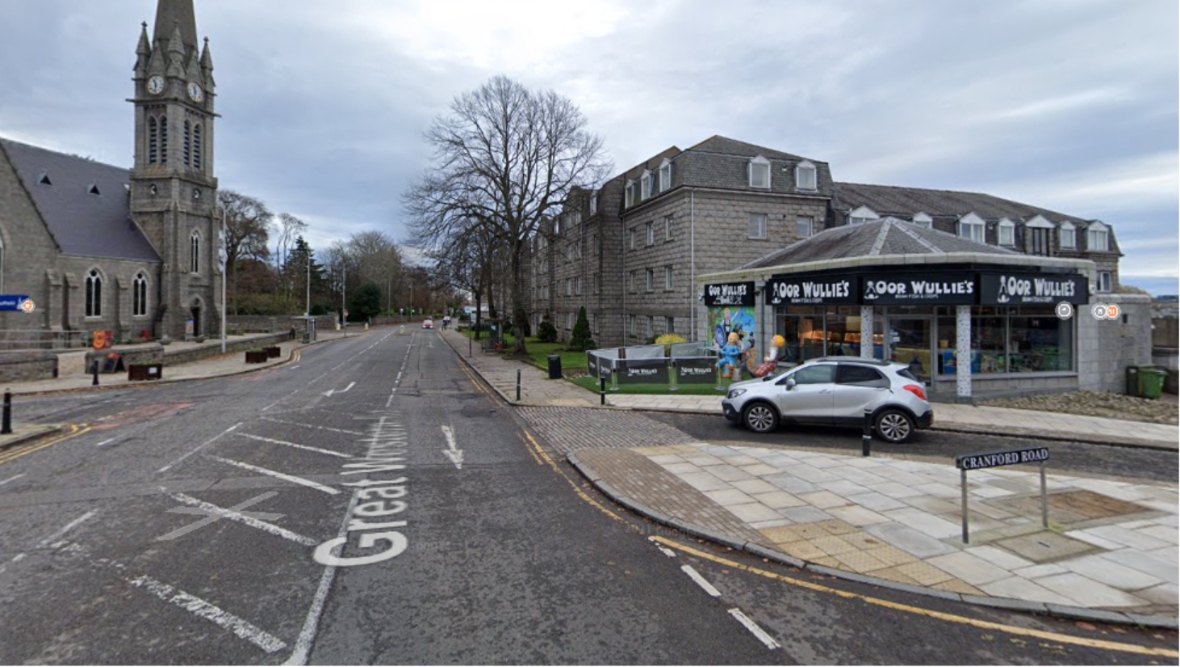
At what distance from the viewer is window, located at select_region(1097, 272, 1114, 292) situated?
134ft

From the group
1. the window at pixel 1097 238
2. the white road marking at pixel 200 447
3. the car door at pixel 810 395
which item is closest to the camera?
the white road marking at pixel 200 447

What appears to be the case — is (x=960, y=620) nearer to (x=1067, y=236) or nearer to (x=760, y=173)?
(x=760, y=173)

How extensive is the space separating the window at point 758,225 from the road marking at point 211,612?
28.0 m

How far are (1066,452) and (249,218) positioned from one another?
262ft

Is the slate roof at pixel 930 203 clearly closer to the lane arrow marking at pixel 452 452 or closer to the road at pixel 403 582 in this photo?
the lane arrow marking at pixel 452 452

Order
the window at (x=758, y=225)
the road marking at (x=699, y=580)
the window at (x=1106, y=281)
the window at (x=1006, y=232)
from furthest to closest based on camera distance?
1. the window at (x=1106, y=281)
2. the window at (x=1006, y=232)
3. the window at (x=758, y=225)
4. the road marking at (x=699, y=580)

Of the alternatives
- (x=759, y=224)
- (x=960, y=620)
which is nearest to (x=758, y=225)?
(x=759, y=224)

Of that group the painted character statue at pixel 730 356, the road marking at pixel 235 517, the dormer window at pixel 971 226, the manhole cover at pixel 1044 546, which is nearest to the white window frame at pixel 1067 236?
the dormer window at pixel 971 226

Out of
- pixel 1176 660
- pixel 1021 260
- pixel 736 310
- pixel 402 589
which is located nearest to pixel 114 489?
pixel 402 589

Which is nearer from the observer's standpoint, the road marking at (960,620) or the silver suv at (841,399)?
the road marking at (960,620)

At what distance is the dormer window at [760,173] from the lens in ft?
96.0

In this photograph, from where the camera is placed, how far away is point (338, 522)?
7.14 metres

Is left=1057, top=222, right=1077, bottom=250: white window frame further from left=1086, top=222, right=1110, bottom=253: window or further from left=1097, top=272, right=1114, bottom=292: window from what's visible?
left=1097, top=272, right=1114, bottom=292: window

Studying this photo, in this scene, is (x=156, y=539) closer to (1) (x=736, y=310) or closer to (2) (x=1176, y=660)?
(2) (x=1176, y=660)
